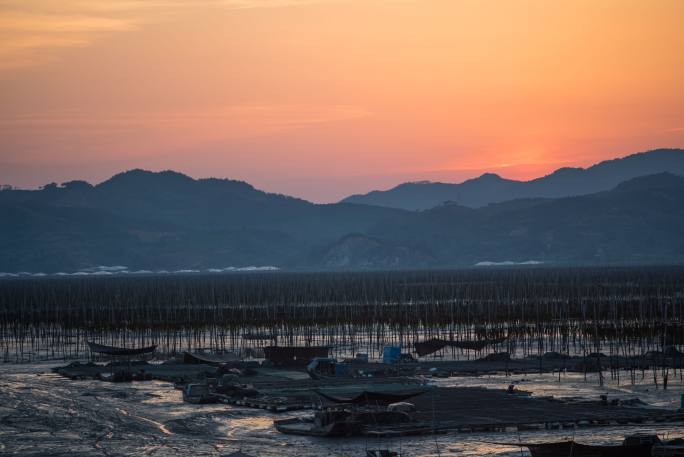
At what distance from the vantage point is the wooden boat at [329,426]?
36.7 m

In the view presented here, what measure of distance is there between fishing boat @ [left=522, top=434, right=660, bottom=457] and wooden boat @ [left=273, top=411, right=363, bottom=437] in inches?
301

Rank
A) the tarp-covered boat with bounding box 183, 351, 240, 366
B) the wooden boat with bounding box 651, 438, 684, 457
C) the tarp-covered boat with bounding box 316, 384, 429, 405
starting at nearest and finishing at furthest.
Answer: the wooden boat with bounding box 651, 438, 684, 457 → the tarp-covered boat with bounding box 316, 384, 429, 405 → the tarp-covered boat with bounding box 183, 351, 240, 366

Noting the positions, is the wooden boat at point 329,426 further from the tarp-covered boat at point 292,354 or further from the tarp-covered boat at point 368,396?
the tarp-covered boat at point 292,354

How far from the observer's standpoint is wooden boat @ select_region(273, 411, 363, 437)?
3672cm

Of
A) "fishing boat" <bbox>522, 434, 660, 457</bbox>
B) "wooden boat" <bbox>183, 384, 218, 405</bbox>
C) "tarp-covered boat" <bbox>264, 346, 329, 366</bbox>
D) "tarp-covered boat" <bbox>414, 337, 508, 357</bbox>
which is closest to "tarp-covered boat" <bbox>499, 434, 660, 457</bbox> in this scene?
"fishing boat" <bbox>522, 434, 660, 457</bbox>

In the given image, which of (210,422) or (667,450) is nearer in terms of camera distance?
(667,450)

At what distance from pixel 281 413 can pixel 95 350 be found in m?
26.2

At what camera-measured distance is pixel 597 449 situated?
3080 cm

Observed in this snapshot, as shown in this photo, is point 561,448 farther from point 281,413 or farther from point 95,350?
point 95,350

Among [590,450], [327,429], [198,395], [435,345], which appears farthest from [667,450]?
[435,345]

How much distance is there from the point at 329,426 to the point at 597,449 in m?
9.74

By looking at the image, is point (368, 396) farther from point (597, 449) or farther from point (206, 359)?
point (206, 359)

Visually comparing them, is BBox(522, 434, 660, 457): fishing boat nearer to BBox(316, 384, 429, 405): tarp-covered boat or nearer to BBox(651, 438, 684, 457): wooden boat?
BBox(651, 438, 684, 457): wooden boat

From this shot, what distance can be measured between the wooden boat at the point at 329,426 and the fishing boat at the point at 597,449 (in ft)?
25.1
